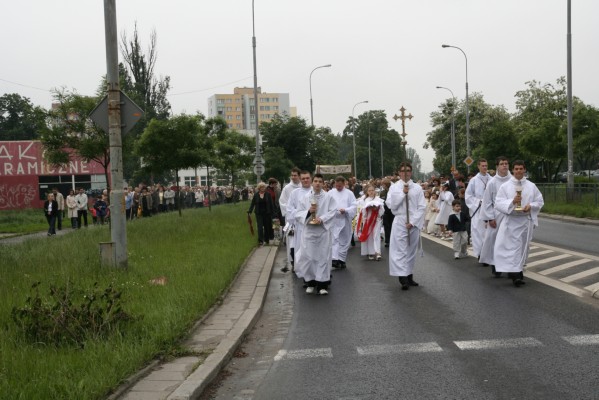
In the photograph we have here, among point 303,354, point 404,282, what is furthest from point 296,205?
point 303,354

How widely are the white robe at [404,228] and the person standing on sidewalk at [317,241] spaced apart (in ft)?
3.19

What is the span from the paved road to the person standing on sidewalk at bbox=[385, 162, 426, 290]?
35cm

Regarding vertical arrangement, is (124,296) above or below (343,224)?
below

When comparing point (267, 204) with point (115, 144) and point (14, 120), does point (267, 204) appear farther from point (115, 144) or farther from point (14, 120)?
point (14, 120)

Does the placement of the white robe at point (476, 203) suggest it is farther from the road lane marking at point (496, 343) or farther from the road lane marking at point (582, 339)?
the road lane marking at point (496, 343)

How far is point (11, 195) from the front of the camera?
46781 millimetres

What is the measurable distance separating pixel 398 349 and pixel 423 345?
0.91 feet

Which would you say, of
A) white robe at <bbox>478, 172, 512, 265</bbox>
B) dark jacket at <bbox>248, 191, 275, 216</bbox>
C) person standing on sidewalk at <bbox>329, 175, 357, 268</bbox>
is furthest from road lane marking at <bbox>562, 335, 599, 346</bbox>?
dark jacket at <bbox>248, 191, 275, 216</bbox>

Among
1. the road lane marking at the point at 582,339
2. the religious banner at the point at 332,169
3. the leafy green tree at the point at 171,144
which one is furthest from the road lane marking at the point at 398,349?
the religious banner at the point at 332,169

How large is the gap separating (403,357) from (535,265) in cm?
714

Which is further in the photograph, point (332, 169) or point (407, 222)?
point (332, 169)

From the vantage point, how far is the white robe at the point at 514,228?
10477mm

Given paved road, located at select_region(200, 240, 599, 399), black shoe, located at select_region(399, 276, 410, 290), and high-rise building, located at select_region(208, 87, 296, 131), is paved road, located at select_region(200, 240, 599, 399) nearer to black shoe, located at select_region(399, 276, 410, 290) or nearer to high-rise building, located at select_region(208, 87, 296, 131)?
black shoe, located at select_region(399, 276, 410, 290)

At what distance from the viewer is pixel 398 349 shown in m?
6.70
